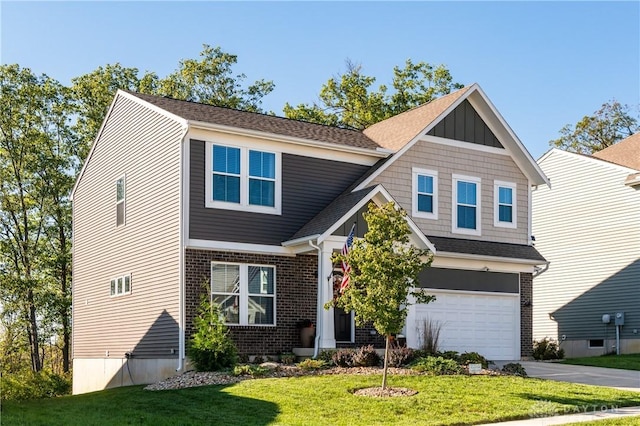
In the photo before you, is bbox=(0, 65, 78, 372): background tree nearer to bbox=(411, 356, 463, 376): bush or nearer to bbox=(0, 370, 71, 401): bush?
bbox=(0, 370, 71, 401): bush

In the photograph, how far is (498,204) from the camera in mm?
26547

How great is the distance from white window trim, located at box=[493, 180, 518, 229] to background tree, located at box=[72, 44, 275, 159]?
1710cm

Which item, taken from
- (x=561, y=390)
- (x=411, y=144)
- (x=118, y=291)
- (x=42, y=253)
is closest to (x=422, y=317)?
(x=411, y=144)

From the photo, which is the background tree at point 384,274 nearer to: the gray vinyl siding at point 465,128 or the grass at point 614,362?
the gray vinyl siding at point 465,128

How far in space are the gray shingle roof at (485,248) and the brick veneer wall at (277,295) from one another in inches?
160

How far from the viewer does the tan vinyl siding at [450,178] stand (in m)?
24.6

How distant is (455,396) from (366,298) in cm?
247

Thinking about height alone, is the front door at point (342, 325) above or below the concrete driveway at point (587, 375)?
above

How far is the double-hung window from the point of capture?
2148 cm

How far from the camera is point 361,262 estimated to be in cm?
1670

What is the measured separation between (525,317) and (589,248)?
645 cm

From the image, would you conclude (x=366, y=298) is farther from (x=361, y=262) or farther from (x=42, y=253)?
(x=42, y=253)

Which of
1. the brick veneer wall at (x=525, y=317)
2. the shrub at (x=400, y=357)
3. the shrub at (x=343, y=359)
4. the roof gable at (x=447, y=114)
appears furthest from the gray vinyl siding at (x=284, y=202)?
→ the brick veneer wall at (x=525, y=317)

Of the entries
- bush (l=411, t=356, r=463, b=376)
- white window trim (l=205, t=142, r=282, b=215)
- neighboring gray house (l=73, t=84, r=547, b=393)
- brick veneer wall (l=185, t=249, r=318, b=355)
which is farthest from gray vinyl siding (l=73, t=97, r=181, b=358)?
bush (l=411, t=356, r=463, b=376)
